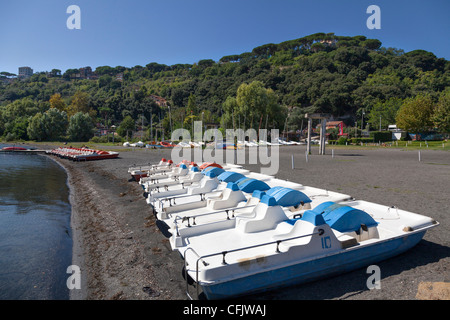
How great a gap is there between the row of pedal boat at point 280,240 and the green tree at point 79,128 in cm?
8897

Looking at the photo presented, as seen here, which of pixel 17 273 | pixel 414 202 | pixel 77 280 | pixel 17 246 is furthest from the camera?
pixel 414 202

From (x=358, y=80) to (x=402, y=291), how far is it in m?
133

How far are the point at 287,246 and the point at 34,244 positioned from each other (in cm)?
951

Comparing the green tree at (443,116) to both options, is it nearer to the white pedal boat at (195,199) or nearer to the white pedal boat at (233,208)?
the white pedal boat at (195,199)

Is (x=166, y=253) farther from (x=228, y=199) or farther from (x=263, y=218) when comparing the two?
(x=263, y=218)

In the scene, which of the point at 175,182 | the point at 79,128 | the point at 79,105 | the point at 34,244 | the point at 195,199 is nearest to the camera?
the point at 34,244

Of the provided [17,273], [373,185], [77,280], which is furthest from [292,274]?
[373,185]

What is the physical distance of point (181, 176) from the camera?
49.4 feet

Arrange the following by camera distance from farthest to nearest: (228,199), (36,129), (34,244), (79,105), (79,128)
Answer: (79,105) < (36,129) < (79,128) < (34,244) < (228,199)

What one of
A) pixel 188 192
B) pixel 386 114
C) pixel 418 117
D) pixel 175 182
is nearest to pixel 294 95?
pixel 386 114

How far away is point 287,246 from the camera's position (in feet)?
19.0

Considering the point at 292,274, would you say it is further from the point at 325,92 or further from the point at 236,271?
the point at 325,92

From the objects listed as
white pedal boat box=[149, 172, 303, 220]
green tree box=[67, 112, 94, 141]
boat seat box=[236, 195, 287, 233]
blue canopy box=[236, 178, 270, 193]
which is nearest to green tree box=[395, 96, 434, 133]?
white pedal boat box=[149, 172, 303, 220]

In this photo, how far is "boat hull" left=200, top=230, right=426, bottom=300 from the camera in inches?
205
